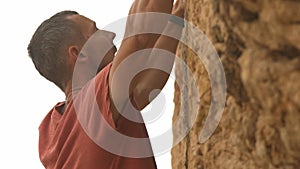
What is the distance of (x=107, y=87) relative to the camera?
1.13 metres

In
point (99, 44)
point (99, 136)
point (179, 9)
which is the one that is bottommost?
point (99, 136)

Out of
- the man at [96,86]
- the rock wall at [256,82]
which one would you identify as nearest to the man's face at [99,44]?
the man at [96,86]

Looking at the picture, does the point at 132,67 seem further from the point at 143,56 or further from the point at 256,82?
the point at 256,82

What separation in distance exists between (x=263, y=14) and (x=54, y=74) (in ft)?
3.01

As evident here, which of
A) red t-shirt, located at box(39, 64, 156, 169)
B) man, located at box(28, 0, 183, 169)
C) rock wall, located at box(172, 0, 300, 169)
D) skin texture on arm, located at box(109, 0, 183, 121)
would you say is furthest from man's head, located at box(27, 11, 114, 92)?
rock wall, located at box(172, 0, 300, 169)

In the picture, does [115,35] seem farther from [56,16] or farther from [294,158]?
[294,158]

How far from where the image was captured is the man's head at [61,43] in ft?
4.62

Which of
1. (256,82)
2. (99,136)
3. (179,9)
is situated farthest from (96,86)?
(256,82)

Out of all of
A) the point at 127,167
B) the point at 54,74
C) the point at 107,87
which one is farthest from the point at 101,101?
the point at 54,74

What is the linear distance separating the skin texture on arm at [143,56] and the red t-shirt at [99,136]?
1.5 inches

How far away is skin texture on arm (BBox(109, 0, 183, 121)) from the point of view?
3.36 ft

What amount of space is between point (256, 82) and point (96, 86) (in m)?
0.59

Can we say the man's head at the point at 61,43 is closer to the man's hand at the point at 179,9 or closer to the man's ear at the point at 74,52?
the man's ear at the point at 74,52

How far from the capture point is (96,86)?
1163mm
